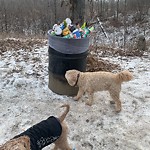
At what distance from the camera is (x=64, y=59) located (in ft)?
13.7

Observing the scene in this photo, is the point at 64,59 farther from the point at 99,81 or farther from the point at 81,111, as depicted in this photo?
the point at 81,111

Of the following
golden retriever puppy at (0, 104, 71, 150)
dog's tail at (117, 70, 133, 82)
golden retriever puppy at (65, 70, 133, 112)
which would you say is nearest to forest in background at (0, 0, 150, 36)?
golden retriever puppy at (65, 70, 133, 112)

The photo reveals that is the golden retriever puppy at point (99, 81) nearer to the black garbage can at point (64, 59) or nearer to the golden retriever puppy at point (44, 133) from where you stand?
the black garbage can at point (64, 59)

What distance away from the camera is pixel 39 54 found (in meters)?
6.62

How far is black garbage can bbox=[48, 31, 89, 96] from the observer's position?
4016 millimetres

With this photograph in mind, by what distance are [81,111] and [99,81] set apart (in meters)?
0.64

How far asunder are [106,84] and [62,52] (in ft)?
3.15

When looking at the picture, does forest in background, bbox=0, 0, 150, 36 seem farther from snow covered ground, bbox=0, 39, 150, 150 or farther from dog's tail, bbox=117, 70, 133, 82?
dog's tail, bbox=117, 70, 133, 82

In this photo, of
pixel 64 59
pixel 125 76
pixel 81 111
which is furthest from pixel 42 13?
pixel 125 76

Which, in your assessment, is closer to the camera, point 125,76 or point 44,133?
point 44,133

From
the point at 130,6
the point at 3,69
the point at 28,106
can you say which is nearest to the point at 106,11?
the point at 130,6

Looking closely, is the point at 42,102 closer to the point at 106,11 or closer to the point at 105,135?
the point at 105,135

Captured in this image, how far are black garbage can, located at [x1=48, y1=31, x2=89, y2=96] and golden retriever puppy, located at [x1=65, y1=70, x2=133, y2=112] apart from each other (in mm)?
240

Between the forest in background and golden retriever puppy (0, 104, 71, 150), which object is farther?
the forest in background
